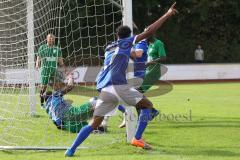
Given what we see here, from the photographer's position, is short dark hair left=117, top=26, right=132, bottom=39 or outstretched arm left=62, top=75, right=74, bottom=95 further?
outstretched arm left=62, top=75, right=74, bottom=95

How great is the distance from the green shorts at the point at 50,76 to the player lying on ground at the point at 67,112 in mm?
302

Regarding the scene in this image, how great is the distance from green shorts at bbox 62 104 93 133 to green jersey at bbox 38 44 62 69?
1.48 meters

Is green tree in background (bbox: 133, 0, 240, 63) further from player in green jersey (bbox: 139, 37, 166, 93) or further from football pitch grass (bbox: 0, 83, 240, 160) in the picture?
player in green jersey (bbox: 139, 37, 166, 93)

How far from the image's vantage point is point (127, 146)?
902 cm

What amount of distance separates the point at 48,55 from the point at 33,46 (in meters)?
0.42

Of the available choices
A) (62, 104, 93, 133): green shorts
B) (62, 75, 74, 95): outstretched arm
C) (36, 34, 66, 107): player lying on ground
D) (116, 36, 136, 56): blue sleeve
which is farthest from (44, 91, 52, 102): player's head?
(116, 36, 136, 56): blue sleeve

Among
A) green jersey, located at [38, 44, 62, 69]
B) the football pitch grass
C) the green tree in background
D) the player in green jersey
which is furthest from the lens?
the green tree in background

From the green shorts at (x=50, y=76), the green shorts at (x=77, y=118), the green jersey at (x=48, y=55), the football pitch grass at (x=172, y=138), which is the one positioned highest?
the green jersey at (x=48, y=55)

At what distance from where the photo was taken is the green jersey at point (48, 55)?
39.6 ft

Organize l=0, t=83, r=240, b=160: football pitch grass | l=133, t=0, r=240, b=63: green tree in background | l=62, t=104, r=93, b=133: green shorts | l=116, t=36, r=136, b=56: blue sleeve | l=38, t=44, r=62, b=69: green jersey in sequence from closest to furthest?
1. l=0, t=83, r=240, b=160: football pitch grass
2. l=116, t=36, r=136, b=56: blue sleeve
3. l=62, t=104, r=93, b=133: green shorts
4. l=38, t=44, r=62, b=69: green jersey
5. l=133, t=0, r=240, b=63: green tree in background

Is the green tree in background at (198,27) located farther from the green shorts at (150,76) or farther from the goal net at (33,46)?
the goal net at (33,46)

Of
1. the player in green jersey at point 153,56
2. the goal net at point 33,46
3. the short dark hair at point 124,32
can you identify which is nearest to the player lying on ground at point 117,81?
the short dark hair at point 124,32

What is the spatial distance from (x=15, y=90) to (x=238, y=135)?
526 cm

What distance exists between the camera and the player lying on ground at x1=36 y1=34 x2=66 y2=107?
1170cm
